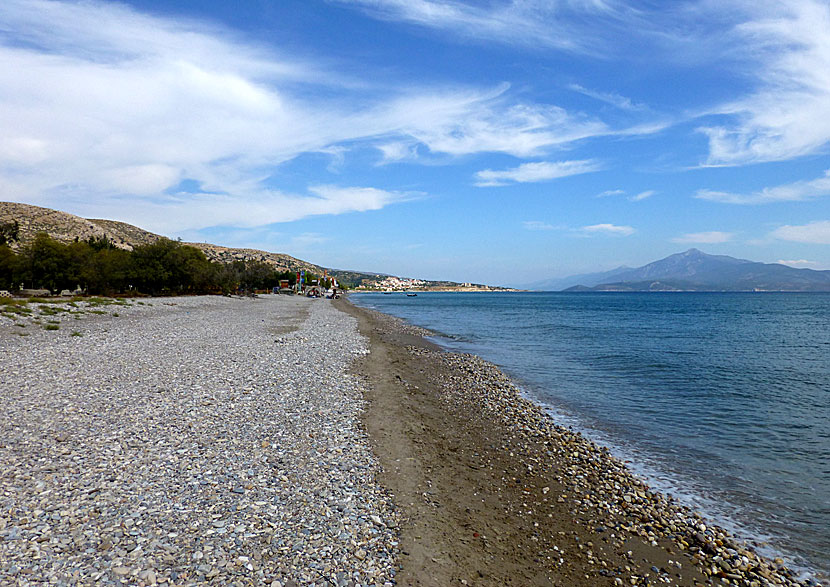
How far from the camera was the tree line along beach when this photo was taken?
577 centimetres

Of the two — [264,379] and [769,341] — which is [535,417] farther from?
[769,341]

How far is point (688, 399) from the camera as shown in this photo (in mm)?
18719

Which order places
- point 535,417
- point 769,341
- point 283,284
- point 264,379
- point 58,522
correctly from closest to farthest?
1. point 58,522
2. point 535,417
3. point 264,379
4. point 769,341
5. point 283,284

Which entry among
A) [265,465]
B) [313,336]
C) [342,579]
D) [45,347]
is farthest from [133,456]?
[313,336]

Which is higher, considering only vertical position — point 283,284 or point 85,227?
point 85,227

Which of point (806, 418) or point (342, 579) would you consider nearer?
point (342, 579)

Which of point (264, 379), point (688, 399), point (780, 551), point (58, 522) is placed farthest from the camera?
point (688, 399)

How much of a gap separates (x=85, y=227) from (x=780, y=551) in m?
154

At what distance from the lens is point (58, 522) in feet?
19.9

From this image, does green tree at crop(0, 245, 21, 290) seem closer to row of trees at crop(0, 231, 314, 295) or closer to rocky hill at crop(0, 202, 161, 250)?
row of trees at crop(0, 231, 314, 295)

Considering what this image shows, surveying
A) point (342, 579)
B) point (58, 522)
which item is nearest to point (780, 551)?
point (342, 579)

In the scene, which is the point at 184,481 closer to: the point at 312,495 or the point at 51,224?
the point at 312,495

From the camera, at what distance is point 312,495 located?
7480 millimetres

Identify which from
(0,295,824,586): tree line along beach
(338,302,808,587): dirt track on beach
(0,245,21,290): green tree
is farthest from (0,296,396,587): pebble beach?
(0,245,21,290): green tree
